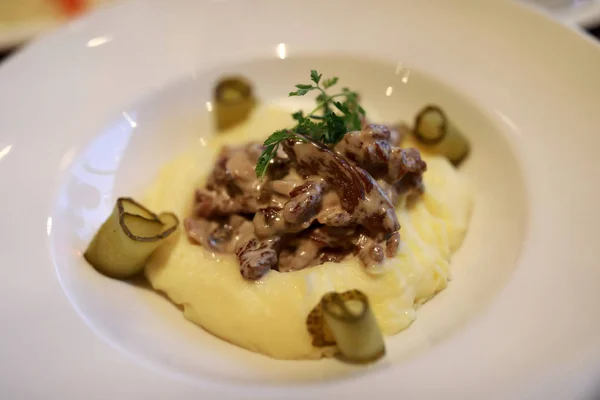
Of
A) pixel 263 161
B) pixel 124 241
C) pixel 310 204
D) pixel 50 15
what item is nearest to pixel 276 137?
pixel 263 161

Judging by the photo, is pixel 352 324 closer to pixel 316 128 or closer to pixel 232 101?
pixel 316 128

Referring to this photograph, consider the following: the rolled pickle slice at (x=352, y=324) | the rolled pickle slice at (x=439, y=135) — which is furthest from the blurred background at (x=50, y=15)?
the rolled pickle slice at (x=352, y=324)

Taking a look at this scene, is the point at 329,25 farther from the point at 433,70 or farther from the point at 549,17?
the point at 549,17

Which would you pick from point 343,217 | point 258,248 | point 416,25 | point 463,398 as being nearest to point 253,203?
point 258,248

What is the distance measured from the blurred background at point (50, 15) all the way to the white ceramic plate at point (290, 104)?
2.85ft

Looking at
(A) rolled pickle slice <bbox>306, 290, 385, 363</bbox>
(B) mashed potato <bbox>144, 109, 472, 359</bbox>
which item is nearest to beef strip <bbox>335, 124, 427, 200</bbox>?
(B) mashed potato <bbox>144, 109, 472, 359</bbox>

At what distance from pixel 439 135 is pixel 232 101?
4.90 ft

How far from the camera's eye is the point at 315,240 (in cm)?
281

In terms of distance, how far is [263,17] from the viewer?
13.3 ft

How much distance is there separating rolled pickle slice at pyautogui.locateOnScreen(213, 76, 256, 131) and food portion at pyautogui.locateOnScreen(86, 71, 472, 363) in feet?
1.95

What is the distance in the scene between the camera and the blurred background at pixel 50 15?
4.36 meters

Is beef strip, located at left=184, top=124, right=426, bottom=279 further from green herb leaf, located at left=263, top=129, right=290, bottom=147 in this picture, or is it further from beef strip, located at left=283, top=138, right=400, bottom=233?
green herb leaf, located at left=263, top=129, right=290, bottom=147

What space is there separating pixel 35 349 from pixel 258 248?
113 cm

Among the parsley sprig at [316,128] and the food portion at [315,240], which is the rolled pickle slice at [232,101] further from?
the parsley sprig at [316,128]
